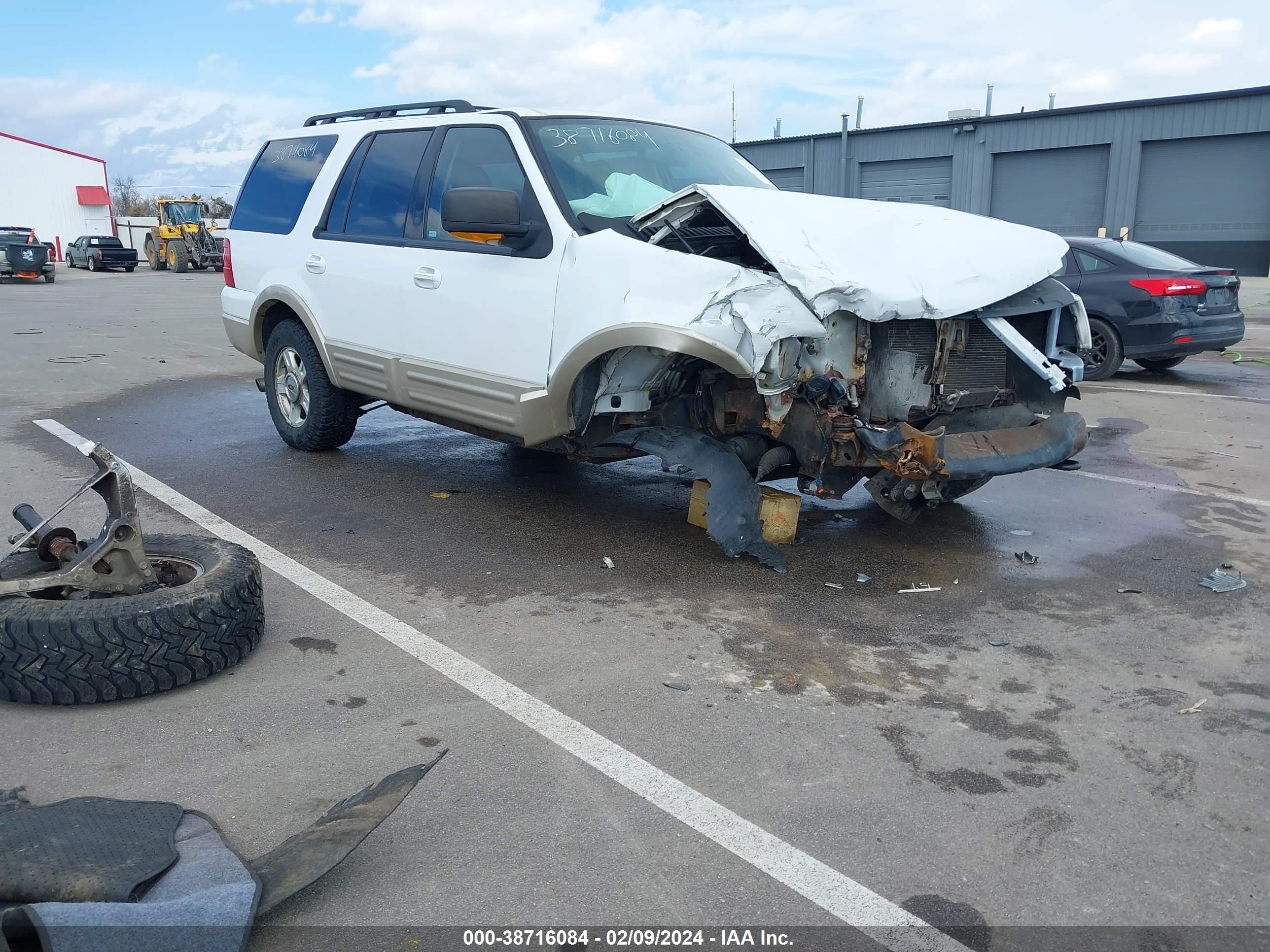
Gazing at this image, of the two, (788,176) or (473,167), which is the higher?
(788,176)

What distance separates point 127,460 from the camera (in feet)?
23.9

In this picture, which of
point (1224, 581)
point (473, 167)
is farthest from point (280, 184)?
point (1224, 581)

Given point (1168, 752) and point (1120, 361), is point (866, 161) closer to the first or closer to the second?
point (1120, 361)

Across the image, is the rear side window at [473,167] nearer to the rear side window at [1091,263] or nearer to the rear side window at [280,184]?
the rear side window at [280,184]

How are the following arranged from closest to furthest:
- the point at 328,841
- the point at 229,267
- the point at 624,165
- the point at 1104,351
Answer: the point at 328,841, the point at 624,165, the point at 229,267, the point at 1104,351

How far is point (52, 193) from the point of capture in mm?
62156

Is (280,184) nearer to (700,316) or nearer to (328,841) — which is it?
(700,316)

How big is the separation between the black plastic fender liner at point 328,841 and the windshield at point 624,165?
305 centimetres

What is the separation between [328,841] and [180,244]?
139 ft

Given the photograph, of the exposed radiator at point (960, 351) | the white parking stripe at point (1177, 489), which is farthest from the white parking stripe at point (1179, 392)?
the exposed radiator at point (960, 351)

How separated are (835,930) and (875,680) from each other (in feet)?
4.83

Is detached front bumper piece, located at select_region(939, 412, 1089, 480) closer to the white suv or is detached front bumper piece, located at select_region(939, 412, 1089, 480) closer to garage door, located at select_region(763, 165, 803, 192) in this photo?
the white suv

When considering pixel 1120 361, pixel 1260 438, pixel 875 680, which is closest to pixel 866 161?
pixel 1120 361

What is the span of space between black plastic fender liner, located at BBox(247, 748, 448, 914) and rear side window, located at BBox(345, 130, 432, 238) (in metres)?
3.80
